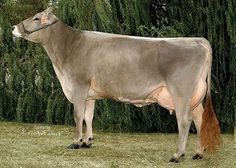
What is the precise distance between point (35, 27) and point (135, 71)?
1.60m

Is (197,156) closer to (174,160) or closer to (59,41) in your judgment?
(174,160)

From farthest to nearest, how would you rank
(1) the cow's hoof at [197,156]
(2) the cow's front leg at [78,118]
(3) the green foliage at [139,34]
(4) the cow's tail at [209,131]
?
(3) the green foliage at [139,34], (2) the cow's front leg at [78,118], (1) the cow's hoof at [197,156], (4) the cow's tail at [209,131]

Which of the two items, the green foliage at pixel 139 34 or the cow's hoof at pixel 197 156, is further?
the green foliage at pixel 139 34

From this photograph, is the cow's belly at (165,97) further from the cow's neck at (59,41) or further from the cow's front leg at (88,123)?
the cow's neck at (59,41)

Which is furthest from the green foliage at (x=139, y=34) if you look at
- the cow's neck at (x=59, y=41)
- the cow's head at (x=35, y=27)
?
the cow's head at (x=35, y=27)

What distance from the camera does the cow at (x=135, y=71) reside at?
641cm

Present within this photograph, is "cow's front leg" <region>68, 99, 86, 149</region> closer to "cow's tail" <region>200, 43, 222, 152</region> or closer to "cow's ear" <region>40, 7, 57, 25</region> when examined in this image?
"cow's ear" <region>40, 7, 57, 25</region>

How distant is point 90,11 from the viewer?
964 cm

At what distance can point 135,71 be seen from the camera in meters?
6.68

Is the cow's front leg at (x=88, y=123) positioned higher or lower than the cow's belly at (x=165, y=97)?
lower

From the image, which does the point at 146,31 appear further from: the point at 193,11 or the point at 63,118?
the point at 63,118

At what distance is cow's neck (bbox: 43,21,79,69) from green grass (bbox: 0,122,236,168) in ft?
3.68

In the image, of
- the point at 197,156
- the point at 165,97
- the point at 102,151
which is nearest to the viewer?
the point at 165,97

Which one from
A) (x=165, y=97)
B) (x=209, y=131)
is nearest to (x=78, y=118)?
(x=165, y=97)
